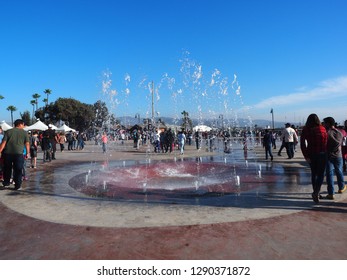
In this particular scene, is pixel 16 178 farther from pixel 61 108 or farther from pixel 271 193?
pixel 61 108

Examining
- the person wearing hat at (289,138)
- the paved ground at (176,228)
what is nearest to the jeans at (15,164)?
the paved ground at (176,228)

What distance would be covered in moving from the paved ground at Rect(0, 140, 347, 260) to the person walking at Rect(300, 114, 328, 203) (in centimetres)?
45

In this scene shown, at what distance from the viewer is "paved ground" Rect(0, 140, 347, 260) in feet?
12.8

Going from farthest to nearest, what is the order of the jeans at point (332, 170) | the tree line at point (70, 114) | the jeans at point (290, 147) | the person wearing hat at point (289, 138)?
the tree line at point (70, 114), the jeans at point (290, 147), the person wearing hat at point (289, 138), the jeans at point (332, 170)

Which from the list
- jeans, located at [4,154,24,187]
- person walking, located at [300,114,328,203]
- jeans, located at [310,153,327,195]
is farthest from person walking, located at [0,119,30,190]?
jeans, located at [310,153,327,195]

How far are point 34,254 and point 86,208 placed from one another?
7.31 feet

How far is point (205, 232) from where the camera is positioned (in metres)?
4.59

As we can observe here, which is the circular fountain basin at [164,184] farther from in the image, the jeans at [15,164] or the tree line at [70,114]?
the tree line at [70,114]

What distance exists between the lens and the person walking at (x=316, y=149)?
6.12 meters

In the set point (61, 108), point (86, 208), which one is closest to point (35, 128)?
point (86, 208)

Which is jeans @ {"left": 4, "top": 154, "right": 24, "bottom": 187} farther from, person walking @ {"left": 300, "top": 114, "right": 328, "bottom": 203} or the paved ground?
person walking @ {"left": 300, "top": 114, "right": 328, "bottom": 203}

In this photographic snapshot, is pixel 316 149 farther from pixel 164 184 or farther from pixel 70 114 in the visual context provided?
pixel 70 114

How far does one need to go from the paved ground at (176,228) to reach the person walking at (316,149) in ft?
1.48

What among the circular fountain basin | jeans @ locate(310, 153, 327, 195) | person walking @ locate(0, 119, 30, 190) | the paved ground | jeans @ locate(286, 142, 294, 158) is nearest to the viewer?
the paved ground
